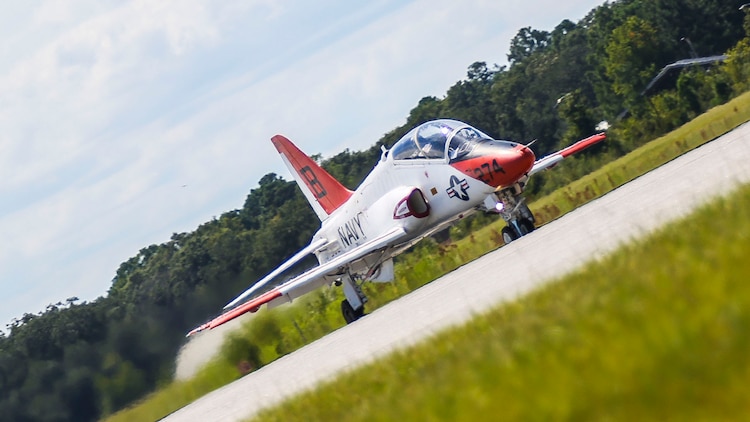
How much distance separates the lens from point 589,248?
11.1 meters

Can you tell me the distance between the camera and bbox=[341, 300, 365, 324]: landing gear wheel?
789 inches

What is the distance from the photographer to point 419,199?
19656 mm

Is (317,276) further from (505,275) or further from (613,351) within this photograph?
(613,351)

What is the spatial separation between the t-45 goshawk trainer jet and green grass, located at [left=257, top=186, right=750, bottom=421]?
10236 mm

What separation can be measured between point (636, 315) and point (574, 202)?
18.4 m

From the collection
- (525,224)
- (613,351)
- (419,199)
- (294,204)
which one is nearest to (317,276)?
(419,199)

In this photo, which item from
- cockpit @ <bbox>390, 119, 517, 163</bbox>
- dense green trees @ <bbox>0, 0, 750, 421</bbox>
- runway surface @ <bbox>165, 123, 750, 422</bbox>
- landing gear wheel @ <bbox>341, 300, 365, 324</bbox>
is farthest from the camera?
dense green trees @ <bbox>0, 0, 750, 421</bbox>

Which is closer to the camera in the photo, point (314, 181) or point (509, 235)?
point (509, 235)

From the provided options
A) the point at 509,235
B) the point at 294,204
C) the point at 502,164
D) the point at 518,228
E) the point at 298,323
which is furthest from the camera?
the point at 294,204

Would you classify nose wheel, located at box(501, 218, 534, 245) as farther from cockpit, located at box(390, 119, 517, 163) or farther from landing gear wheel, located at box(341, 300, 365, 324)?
landing gear wheel, located at box(341, 300, 365, 324)

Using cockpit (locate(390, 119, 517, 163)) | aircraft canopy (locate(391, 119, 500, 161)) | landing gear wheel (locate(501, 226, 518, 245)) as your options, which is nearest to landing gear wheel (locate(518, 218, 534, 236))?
landing gear wheel (locate(501, 226, 518, 245))

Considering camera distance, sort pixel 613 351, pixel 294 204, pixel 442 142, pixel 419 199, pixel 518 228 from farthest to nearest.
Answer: pixel 294 204 < pixel 419 199 < pixel 442 142 < pixel 518 228 < pixel 613 351

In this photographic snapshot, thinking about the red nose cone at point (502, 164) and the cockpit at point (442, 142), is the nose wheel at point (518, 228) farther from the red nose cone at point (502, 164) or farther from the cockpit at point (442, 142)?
the cockpit at point (442, 142)

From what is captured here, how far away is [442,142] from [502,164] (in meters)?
1.73
